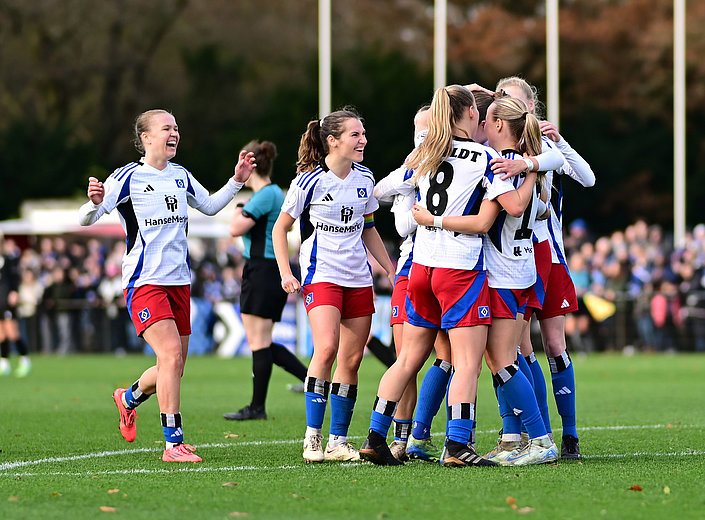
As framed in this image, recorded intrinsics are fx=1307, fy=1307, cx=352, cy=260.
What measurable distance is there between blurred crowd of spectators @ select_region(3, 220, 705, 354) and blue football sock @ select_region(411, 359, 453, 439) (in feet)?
47.9

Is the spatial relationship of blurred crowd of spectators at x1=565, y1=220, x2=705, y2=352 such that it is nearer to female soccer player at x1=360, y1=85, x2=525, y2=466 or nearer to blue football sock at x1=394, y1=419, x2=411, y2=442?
blue football sock at x1=394, y1=419, x2=411, y2=442

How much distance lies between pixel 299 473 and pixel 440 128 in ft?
6.97

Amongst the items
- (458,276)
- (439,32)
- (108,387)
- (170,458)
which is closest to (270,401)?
(108,387)

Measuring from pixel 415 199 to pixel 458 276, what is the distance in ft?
2.27

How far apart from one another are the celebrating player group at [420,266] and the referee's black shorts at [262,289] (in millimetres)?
2678

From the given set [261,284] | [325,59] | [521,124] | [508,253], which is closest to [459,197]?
[508,253]

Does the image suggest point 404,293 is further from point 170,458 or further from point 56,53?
point 56,53

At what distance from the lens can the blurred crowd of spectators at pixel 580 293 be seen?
76.9 ft

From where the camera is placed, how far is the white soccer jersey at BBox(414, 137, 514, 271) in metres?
7.44

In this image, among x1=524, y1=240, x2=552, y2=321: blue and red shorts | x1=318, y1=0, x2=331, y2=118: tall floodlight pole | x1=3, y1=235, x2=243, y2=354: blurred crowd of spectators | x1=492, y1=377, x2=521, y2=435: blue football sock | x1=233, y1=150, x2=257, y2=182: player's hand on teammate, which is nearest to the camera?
x1=492, y1=377, x2=521, y2=435: blue football sock

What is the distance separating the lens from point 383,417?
7.57 m

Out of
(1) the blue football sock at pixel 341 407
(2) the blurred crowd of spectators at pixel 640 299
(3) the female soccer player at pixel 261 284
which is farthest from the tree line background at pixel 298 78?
(1) the blue football sock at pixel 341 407

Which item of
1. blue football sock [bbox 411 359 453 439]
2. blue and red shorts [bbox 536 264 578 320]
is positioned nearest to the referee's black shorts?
blue football sock [bbox 411 359 453 439]

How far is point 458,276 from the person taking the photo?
7.42m
